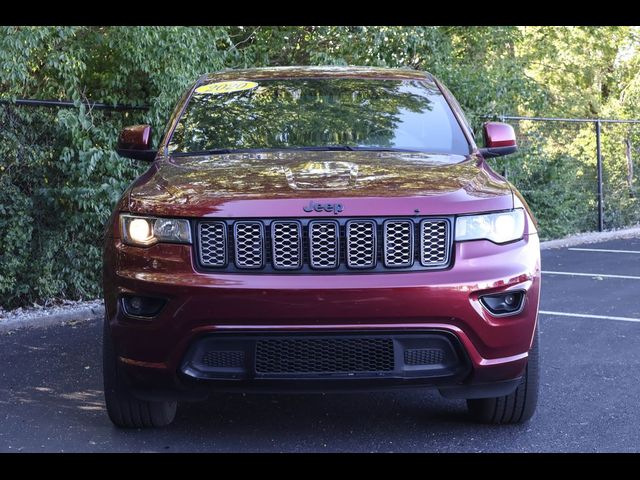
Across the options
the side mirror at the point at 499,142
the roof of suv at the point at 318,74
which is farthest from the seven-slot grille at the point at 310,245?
the roof of suv at the point at 318,74

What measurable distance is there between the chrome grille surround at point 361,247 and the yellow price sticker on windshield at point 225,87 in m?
1.93

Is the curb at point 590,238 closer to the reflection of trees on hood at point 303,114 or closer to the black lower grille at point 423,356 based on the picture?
the reflection of trees on hood at point 303,114

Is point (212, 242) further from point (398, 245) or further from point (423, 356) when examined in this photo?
point (423, 356)

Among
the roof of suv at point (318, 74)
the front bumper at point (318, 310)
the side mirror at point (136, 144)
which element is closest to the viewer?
the front bumper at point (318, 310)

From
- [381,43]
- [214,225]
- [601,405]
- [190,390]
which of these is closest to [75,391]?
[190,390]

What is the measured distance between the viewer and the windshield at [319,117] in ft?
16.9

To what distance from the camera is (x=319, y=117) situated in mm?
5383

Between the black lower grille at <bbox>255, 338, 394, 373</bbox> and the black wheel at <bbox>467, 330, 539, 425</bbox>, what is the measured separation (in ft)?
2.66

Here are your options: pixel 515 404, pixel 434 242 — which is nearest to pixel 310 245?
pixel 434 242

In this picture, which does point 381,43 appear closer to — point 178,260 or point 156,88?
point 156,88

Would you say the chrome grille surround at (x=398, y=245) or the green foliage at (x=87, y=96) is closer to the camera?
the chrome grille surround at (x=398, y=245)

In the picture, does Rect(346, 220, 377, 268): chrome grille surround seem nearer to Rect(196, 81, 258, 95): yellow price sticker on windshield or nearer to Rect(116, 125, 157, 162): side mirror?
Rect(116, 125, 157, 162): side mirror

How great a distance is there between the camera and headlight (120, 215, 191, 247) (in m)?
4.05

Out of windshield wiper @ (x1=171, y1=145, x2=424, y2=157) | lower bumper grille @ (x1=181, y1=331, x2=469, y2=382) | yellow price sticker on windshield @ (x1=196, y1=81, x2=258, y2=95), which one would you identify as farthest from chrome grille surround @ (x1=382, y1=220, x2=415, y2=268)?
yellow price sticker on windshield @ (x1=196, y1=81, x2=258, y2=95)
